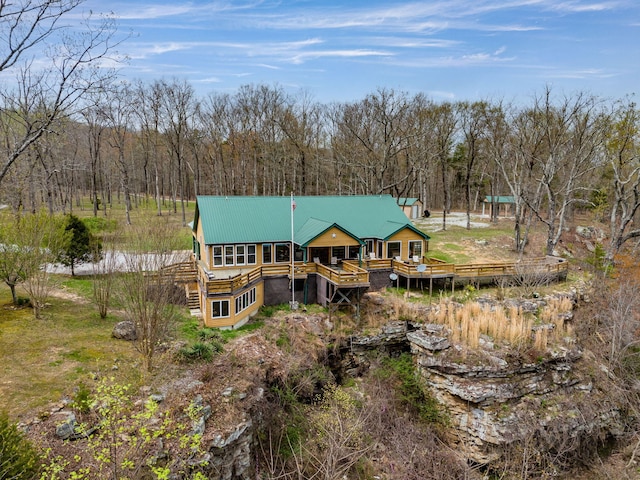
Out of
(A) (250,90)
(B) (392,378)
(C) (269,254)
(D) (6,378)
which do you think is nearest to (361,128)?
(A) (250,90)

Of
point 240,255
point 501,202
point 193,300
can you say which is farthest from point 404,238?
point 501,202

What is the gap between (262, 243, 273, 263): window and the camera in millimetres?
22391

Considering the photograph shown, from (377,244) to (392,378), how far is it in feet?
29.8

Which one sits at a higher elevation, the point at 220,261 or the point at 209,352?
the point at 220,261

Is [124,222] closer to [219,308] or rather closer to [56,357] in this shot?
[219,308]

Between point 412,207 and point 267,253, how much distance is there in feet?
91.2

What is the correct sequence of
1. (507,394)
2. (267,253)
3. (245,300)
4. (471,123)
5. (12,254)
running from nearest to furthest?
(12,254), (507,394), (245,300), (267,253), (471,123)

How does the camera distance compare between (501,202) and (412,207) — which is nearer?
(412,207)

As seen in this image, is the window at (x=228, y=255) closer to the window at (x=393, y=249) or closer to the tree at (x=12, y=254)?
the tree at (x=12, y=254)

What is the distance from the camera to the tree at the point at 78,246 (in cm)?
2264

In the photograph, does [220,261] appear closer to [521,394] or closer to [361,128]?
[521,394]

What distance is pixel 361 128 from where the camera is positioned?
1693 inches

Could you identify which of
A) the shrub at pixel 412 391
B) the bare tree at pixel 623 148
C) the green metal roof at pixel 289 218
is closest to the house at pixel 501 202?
the bare tree at pixel 623 148

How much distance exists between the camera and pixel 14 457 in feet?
24.2
